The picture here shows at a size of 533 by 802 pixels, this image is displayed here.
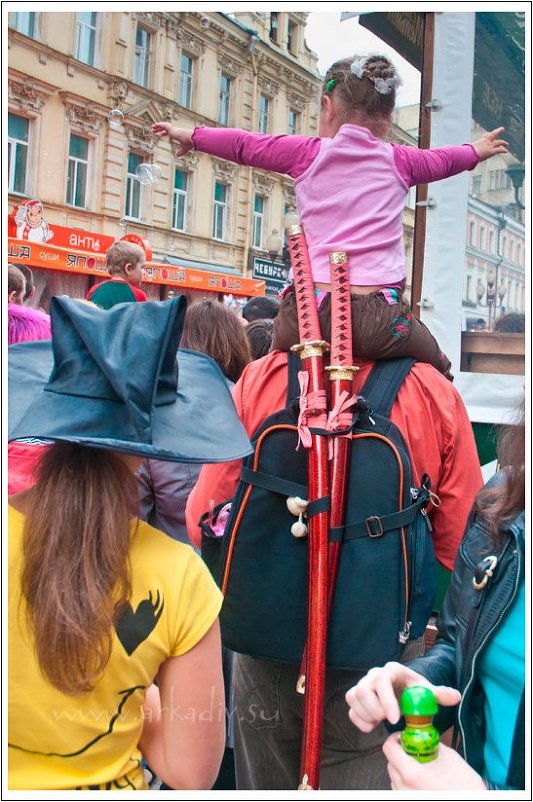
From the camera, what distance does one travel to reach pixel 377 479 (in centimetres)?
147

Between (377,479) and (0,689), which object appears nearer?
(0,689)

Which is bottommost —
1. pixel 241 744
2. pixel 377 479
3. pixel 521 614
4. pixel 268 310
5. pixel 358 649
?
pixel 241 744

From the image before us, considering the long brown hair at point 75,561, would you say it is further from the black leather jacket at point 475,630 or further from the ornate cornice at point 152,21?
the ornate cornice at point 152,21

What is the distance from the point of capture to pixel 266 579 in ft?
4.97

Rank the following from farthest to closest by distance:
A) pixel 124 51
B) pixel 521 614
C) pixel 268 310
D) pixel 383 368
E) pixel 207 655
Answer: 1. pixel 124 51
2. pixel 268 310
3. pixel 383 368
4. pixel 207 655
5. pixel 521 614

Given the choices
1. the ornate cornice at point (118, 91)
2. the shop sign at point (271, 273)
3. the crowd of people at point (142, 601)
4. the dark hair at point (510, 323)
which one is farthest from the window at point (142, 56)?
the crowd of people at point (142, 601)

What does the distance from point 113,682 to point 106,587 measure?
142mm

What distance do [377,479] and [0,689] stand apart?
766mm

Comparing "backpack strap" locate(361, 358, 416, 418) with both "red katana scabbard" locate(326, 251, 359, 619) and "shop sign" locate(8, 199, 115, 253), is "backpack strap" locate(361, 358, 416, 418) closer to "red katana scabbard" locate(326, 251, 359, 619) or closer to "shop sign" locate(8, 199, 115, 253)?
"red katana scabbard" locate(326, 251, 359, 619)

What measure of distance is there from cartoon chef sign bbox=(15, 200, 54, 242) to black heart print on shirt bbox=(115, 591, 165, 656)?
1030 cm

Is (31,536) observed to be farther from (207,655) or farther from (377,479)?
(377,479)

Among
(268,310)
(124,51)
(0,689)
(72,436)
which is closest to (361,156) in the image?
(72,436)

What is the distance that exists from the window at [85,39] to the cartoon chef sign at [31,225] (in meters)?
4.92

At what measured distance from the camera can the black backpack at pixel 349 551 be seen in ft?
4.78
